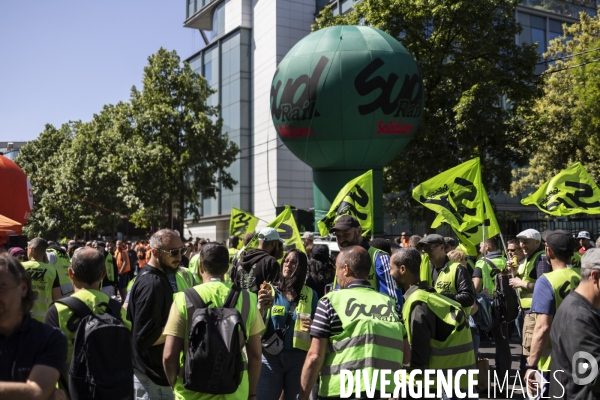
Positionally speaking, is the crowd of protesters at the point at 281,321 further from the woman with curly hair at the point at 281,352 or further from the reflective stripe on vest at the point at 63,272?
the reflective stripe on vest at the point at 63,272

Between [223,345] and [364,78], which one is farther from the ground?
[364,78]

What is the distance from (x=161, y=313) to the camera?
468cm

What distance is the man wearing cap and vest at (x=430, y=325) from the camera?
455 centimetres

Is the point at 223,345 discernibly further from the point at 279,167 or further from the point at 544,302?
the point at 279,167

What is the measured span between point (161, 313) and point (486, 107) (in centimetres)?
1905

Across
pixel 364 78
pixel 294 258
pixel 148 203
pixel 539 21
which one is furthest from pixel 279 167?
pixel 294 258

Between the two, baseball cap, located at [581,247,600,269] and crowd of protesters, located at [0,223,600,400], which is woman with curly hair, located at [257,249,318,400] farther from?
baseball cap, located at [581,247,600,269]

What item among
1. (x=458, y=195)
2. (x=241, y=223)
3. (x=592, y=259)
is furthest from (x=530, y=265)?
(x=241, y=223)

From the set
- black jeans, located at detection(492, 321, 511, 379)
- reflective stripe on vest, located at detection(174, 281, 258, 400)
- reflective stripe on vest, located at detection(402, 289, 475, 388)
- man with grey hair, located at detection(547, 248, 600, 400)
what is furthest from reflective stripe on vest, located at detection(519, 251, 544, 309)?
reflective stripe on vest, located at detection(174, 281, 258, 400)

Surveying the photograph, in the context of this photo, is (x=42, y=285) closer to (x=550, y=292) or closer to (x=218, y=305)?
(x=218, y=305)

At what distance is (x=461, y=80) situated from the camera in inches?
883

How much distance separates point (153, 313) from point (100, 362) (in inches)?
40.2

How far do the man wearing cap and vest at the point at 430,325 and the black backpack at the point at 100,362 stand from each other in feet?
6.29

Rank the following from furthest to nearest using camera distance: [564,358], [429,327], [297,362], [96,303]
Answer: [297,362], [429,327], [96,303], [564,358]
